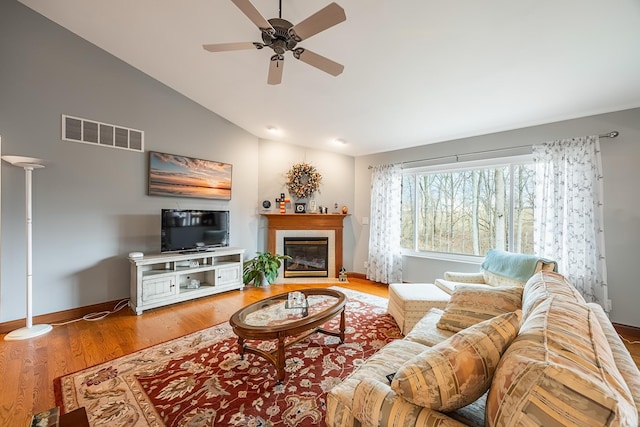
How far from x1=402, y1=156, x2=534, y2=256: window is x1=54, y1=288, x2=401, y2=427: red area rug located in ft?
7.59

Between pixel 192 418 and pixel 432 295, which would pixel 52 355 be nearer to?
pixel 192 418

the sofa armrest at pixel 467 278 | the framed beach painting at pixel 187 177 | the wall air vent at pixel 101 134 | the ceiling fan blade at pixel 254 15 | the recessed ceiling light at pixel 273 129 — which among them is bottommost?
the sofa armrest at pixel 467 278

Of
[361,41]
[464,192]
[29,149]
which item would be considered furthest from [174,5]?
[464,192]

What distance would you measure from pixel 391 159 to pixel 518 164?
1953mm

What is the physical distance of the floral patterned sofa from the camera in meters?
0.62

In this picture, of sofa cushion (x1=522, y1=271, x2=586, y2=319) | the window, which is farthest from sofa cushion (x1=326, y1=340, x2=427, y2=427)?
the window

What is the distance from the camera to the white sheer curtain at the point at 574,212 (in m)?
2.93

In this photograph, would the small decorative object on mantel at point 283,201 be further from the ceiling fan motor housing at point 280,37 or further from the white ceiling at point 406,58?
the ceiling fan motor housing at point 280,37

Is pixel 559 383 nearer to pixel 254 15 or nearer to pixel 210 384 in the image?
pixel 210 384

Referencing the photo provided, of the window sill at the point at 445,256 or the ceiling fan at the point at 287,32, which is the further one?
the window sill at the point at 445,256

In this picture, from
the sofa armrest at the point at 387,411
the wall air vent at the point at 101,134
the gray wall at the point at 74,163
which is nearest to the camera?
the sofa armrest at the point at 387,411

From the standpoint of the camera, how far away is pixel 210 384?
191cm

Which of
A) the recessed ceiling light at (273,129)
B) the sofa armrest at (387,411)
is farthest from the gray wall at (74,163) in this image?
the sofa armrest at (387,411)

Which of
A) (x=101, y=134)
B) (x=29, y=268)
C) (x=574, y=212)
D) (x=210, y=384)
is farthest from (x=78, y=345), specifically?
(x=574, y=212)
